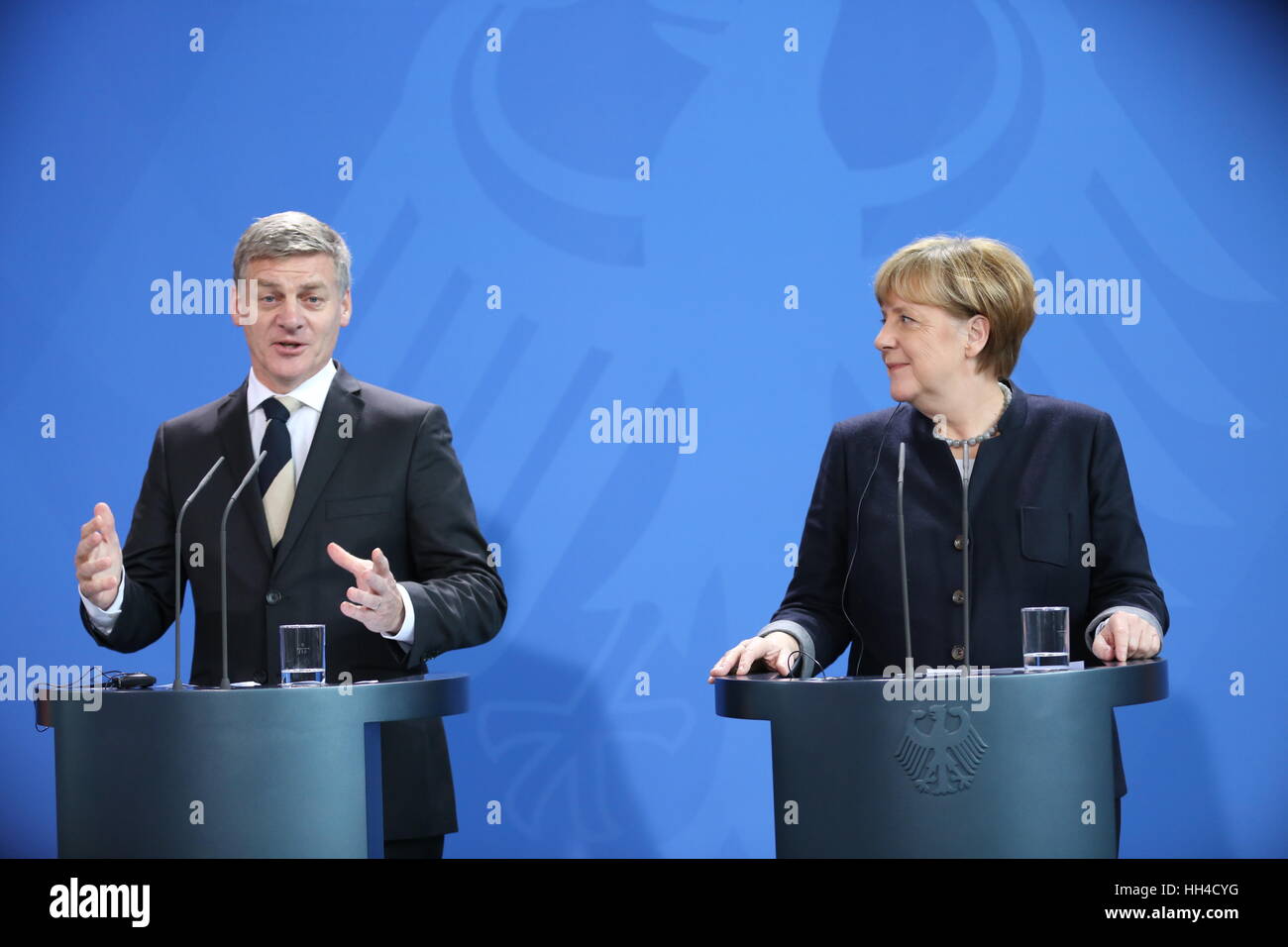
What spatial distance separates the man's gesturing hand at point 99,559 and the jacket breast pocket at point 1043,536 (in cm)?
175

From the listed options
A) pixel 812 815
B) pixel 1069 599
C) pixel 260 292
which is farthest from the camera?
pixel 260 292

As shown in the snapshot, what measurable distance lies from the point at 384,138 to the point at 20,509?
1.62m

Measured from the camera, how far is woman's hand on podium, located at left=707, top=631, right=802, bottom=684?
248 cm

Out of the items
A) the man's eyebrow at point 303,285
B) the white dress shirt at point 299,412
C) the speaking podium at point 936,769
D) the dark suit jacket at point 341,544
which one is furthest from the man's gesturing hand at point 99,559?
the speaking podium at point 936,769

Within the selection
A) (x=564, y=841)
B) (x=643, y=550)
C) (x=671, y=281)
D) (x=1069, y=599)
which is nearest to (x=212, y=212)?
(x=671, y=281)

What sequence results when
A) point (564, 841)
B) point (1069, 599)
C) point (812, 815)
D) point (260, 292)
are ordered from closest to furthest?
point (812, 815)
point (1069, 599)
point (260, 292)
point (564, 841)

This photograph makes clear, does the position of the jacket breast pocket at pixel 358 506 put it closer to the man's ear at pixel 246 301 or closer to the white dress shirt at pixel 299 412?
the white dress shirt at pixel 299 412

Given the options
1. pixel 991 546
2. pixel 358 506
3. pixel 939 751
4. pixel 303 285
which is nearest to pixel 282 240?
pixel 303 285

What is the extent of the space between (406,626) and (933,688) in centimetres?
101

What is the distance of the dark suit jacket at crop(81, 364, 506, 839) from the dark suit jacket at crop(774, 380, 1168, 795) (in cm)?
73

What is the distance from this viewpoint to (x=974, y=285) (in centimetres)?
283

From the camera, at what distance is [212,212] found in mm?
4301

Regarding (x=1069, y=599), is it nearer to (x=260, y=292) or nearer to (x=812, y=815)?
(x=812, y=815)

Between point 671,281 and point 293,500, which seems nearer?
point 293,500
